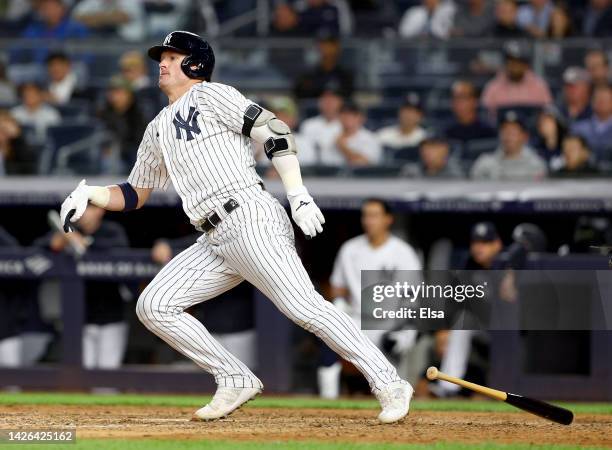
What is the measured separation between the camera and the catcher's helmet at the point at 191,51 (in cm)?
558

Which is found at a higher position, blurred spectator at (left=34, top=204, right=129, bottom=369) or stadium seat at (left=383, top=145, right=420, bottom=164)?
stadium seat at (left=383, top=145, right=420, bottom=164)

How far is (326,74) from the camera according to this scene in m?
10.1

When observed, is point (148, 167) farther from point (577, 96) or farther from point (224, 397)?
point (577, 96)

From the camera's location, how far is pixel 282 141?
5289mm

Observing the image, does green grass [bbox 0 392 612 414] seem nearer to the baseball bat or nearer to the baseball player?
the baseball bat

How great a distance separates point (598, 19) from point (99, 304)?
493 centimetres

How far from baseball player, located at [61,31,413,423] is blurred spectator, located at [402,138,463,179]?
3.59 m

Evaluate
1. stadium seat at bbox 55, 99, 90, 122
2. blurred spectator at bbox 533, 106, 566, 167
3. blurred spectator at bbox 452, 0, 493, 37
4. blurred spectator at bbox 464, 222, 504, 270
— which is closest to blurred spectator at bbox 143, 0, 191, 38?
stadium seat at bbox 55, 99, 90, 122

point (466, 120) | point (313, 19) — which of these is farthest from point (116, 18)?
point (466, 120)

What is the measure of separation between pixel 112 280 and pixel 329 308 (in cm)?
364

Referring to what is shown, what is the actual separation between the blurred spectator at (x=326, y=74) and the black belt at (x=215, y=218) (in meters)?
4.70

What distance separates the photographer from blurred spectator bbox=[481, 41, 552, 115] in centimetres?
977

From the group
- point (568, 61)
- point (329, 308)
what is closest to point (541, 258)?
point (568, 61)

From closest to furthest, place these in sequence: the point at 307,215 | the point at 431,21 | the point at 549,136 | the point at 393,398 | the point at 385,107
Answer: the point at 307,215 → the point at 393,398 → the point at 549,136 → the point at 385,107 → the point at 431,21
